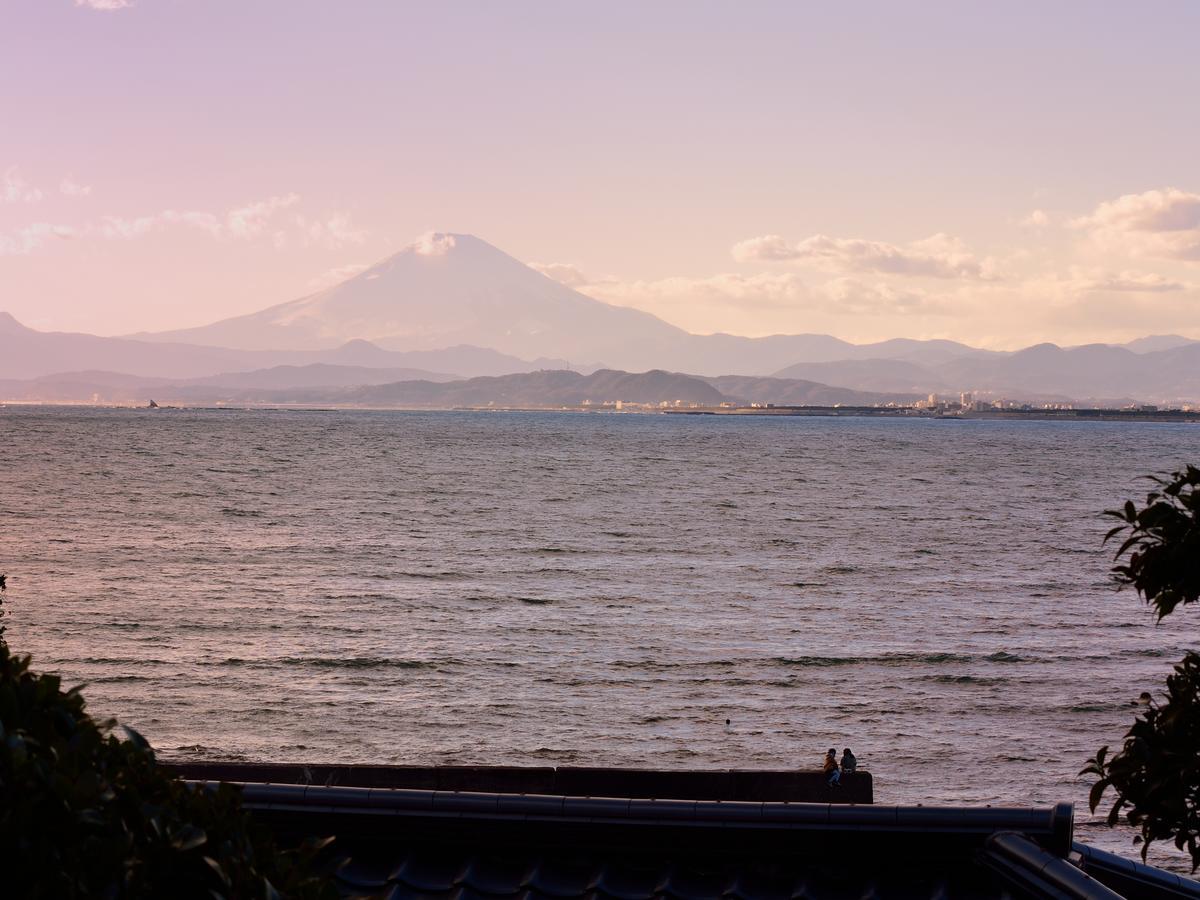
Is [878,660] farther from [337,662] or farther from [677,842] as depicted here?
[677,842]

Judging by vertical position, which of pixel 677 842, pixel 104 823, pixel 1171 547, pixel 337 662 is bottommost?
pixel 337 662

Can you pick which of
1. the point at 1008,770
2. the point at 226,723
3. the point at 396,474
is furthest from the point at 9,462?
the point at 1008,770

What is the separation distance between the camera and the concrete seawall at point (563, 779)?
66.2 ft

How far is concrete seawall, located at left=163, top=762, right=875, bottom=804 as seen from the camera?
20.2 metres

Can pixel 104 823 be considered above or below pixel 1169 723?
above

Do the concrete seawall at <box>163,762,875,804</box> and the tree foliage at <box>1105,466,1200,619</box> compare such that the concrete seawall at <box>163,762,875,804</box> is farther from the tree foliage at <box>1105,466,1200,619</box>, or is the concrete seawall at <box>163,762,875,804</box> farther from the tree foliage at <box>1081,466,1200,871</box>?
the tree foliage at <box>1105,466,1200,619</box>

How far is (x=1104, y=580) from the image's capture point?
7456cm

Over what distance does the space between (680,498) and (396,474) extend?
49.3 meters

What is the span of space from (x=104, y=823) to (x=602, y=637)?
161ft

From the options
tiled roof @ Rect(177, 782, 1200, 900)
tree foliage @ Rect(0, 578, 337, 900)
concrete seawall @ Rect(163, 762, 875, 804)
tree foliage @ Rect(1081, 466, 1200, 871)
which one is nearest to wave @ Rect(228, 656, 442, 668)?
concrete seawall @ Rect(163, 762, 875, 804)

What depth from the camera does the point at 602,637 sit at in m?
52.4

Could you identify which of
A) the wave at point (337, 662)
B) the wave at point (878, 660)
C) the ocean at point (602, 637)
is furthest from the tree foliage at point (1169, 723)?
the wave at point (878, 660)

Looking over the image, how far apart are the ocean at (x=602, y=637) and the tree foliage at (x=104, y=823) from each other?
4.86 metres

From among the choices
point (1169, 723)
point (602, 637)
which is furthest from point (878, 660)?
point (1169, 723)
